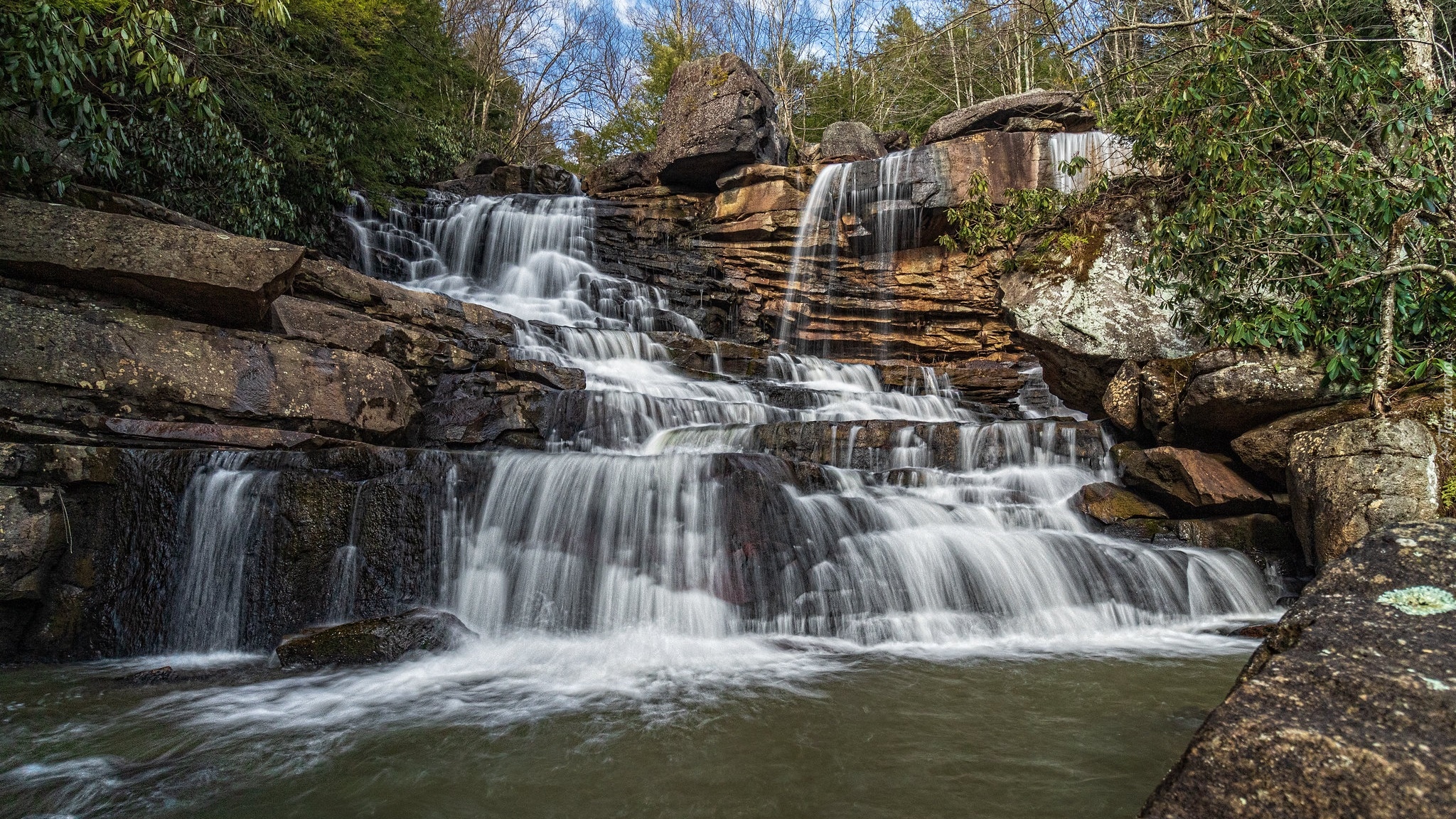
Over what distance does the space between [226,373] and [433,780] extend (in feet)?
17.8

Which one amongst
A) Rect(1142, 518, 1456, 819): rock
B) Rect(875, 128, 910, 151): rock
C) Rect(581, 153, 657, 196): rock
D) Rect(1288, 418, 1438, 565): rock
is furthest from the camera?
Rect(875, 128, 910, 151): rock

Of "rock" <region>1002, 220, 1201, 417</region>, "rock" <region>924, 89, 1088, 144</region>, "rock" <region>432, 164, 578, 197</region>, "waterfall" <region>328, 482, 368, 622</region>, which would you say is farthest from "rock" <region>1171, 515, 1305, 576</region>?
"rock" <region>432, 164, 578, 197</region>

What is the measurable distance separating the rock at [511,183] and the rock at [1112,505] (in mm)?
15885

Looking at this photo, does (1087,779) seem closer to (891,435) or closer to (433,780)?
(433,780)

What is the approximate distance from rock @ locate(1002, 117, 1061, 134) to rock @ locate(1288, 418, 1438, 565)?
1191 cm

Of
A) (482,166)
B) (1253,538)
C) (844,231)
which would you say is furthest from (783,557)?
(482,166)

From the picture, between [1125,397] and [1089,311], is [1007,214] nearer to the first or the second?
[1089,311]

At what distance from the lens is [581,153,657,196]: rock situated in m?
18.5

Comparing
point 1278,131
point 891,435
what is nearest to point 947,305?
point 891,435

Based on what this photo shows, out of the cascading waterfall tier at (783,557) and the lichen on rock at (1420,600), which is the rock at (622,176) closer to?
the cascading waterfall tier at (783,557)

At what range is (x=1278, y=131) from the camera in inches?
259

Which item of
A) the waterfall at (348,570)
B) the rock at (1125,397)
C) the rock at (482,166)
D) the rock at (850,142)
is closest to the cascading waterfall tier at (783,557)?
the waterfall at (348,570)

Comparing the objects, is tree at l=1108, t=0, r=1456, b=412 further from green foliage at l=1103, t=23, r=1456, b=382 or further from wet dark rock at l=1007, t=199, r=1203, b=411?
wet dark rock at l=1007, t=199, r=1203, b=411

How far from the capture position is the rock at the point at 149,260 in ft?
20.0
